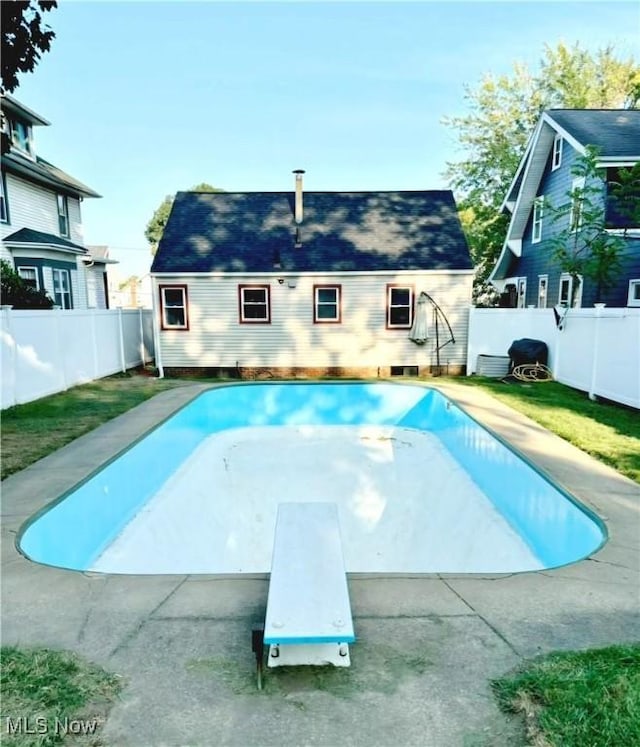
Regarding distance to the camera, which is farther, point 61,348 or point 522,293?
point 522,293

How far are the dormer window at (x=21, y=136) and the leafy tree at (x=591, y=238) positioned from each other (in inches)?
690

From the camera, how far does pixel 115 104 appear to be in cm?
2080

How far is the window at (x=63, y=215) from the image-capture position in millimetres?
19234

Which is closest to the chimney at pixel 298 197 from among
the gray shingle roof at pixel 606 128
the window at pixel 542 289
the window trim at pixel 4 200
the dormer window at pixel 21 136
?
the gray shingle roof at pixel 606 128

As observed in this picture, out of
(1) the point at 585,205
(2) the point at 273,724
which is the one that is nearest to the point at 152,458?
(2) the point at 273,724

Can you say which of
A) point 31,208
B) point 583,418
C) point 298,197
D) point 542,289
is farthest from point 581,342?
point 31,208

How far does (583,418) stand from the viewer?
866 centimetres

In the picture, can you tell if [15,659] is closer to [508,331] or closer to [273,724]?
[273,724]

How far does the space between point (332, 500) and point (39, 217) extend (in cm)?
1622

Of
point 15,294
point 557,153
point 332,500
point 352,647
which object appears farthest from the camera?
point 557,153

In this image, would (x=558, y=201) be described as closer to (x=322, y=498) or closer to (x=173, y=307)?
(x=173, y=307)

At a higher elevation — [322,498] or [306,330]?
[306,330]

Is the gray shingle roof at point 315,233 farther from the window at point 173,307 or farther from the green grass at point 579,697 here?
the green grass at point 579,697

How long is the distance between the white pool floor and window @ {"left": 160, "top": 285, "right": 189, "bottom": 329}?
201 inches
